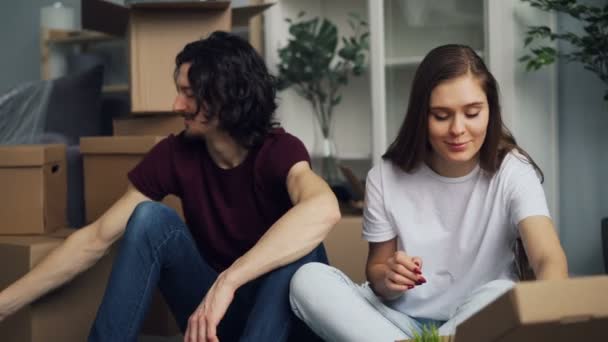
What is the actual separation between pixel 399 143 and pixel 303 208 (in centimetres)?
22

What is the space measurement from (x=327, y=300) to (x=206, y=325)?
0.70ft

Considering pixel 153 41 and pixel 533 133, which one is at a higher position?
pixel 153 41

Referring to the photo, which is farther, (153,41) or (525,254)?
(153,41)

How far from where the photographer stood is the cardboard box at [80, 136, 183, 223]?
2162 millimetres

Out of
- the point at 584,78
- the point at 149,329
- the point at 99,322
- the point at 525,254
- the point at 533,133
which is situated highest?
the point at 584,78

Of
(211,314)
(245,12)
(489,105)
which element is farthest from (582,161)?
(211,314)

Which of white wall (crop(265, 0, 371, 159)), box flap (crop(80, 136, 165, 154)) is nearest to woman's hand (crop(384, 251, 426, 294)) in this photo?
box flap (crop(80, 136, 165, 154))

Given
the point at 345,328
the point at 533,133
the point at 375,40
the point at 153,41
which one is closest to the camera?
the point at 345,328

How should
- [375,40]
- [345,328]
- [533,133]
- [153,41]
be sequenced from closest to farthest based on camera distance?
[345,328]
[153,41]
[533,133]
[375,40]

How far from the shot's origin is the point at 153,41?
88.5 inches

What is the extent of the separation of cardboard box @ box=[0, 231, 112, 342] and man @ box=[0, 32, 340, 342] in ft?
0.63

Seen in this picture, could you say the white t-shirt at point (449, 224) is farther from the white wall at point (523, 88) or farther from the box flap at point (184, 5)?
the white wall at point (523, 88)

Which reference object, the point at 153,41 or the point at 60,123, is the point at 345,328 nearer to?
the point at 153,41

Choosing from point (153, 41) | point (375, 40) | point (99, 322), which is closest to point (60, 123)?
point (153, 41)
